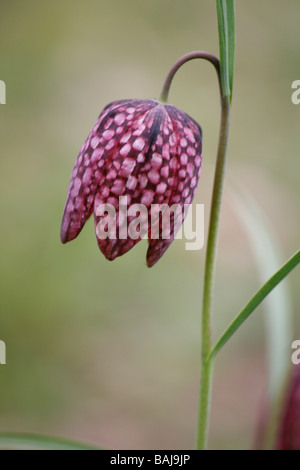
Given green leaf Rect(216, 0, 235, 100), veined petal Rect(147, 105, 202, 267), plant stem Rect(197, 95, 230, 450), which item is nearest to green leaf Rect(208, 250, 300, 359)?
plant stem Rect(197, 95, 230, 450)

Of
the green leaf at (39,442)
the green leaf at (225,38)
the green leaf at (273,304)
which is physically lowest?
the green leaf at (39,442)

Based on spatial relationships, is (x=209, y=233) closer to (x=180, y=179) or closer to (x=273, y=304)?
(x=180, y=179)

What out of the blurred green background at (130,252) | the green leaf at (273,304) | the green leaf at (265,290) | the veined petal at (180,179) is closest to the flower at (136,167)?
the veined petal at (180,179)

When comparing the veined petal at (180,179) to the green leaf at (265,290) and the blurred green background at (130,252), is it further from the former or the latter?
the blurred green background at (130,252)


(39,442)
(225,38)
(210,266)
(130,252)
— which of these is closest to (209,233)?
(210,266)

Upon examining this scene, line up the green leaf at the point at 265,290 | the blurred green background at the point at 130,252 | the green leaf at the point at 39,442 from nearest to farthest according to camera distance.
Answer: the green leaf at the point at 265,290 < the green leaf at the point at 39,442 < the blurred green background at the point at 130,252
